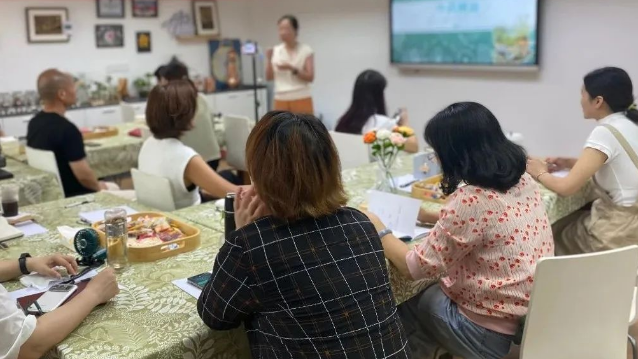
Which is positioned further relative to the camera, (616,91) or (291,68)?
(291,68)

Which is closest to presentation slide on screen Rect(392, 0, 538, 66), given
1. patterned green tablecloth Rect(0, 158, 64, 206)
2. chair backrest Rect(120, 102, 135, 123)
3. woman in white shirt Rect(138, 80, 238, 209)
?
chair backrest Rect(120, 102, 135, 123)

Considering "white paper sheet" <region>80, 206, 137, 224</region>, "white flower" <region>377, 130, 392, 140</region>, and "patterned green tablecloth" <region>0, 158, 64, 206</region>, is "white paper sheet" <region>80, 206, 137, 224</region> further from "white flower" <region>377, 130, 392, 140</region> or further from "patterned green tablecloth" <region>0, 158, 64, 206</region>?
"white flower" <region>377, 130, 392, 140</region>

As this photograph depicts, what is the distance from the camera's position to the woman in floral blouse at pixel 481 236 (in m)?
1.69

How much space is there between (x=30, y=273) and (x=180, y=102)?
110cm

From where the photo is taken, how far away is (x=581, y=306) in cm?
162

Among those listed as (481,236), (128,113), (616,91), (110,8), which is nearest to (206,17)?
(110,8)

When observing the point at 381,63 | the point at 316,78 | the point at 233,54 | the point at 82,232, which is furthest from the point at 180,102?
the point at 233,54

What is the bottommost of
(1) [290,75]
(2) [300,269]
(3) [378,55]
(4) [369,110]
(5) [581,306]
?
(5) [581,306]

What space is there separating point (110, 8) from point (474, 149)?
5856 millimetres

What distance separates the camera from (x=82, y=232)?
1.83 meters

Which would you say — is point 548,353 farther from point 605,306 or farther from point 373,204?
point 373,204

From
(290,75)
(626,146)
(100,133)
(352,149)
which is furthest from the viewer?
(290,75)

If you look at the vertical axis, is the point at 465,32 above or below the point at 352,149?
above

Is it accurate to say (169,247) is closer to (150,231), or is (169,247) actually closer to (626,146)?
(150,231)
